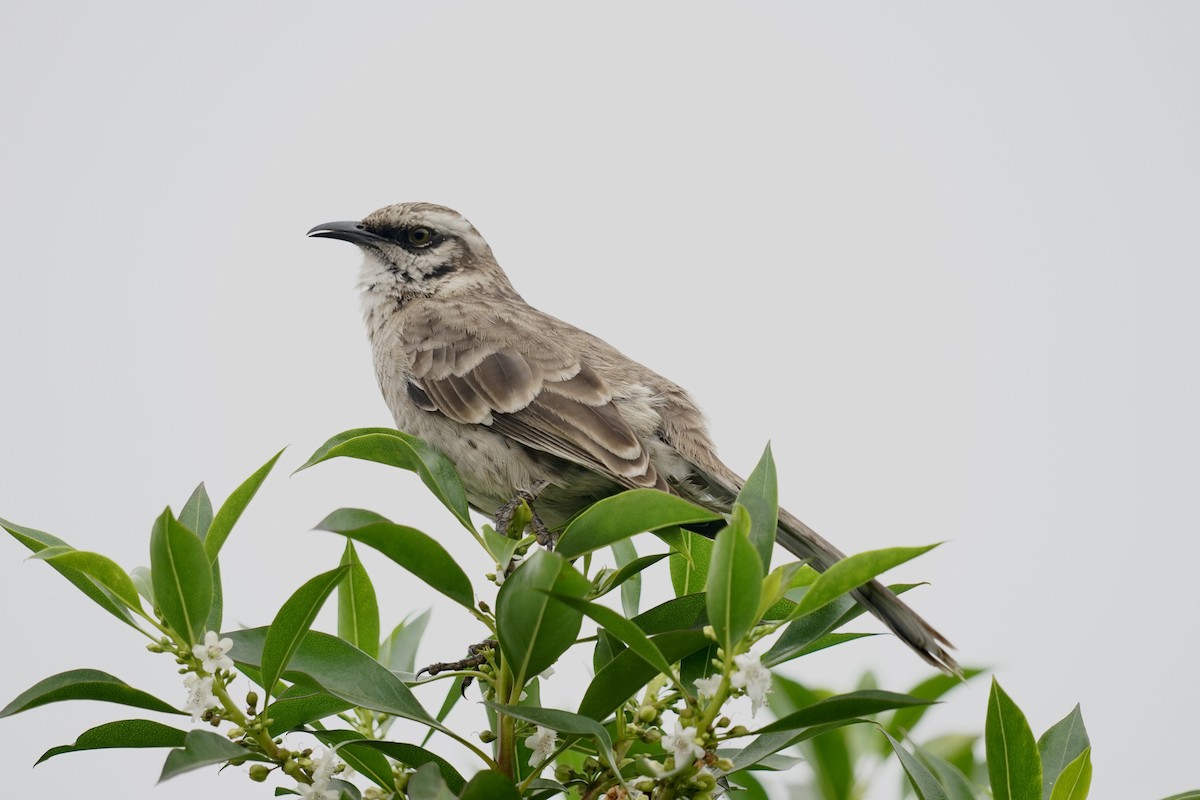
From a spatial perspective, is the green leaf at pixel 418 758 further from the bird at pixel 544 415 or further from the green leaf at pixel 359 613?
the bird at pixel 544 415

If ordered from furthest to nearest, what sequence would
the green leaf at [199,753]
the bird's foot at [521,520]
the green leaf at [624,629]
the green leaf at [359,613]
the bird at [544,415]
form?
the bird at [544,415] < the bird's foot at [521,520] < the green leaf at [359,613] < the green leaf at [624,629] < the green leaf at [199,753]

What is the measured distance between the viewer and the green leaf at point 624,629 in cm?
212

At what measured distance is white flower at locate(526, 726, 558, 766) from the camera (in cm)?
249

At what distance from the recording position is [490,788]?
7.11ft

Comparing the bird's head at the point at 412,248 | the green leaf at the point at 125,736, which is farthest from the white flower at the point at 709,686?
the bird's head at the point at 412,248

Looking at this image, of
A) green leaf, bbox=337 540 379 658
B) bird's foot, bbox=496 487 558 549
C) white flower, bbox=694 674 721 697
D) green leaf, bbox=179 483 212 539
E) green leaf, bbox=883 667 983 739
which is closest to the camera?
white flower, bbox=694 674 721 697

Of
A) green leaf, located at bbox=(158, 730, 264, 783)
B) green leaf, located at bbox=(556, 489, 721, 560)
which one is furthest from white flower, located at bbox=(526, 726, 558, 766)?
green leaf, located at bbox=(158, 730, 264, 783)

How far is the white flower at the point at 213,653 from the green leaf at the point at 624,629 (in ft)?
2.35

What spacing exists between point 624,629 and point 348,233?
3.73 metres

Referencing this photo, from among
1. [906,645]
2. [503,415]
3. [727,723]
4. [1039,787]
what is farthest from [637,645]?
[503,415]

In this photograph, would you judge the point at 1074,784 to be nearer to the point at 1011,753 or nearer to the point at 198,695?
the point at 1011,753

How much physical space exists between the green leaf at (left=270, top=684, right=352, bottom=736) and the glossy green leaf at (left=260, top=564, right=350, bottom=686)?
0.13m

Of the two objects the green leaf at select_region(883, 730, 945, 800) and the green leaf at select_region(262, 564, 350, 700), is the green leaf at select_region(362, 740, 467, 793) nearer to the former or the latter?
the green leaf at select_region(262, 564, 350, 700)

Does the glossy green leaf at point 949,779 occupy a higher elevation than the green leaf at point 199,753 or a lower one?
lower
